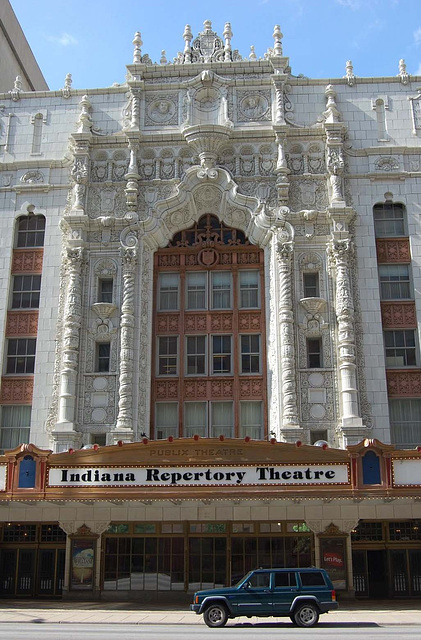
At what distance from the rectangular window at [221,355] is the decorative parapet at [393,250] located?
23.8ft

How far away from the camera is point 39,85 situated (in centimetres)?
5050

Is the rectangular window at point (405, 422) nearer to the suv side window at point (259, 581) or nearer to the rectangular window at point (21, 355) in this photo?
the suv side window at point (259, 581)

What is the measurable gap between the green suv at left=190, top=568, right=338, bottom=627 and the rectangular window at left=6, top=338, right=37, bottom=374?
46.4ft

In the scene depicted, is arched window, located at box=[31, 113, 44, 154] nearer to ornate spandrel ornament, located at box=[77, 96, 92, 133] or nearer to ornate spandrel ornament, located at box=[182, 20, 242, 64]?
ornate spandrel ornament, located at box=[77, 96, 92, 133]

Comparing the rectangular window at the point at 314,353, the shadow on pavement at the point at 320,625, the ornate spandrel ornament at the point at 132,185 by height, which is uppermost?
the ornate spandrel ornament at the point at 132,185

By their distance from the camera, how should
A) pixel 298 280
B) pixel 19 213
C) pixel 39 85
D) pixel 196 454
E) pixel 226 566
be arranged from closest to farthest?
pixel 196 454, pixel 226 566, pixel 298 280, pixel 19 213, pixel 39 85

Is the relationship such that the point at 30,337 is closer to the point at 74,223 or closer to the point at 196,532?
the point at 74,223

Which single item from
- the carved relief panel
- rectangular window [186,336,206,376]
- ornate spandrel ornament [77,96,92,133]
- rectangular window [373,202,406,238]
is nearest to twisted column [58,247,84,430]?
rectangular window [186,336,206,376]

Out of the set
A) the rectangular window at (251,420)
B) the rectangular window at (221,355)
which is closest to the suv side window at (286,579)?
the rectangular window at (251,420)

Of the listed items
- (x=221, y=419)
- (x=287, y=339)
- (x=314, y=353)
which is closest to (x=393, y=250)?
(x=314, y=353)

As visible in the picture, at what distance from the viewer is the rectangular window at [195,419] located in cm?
2975

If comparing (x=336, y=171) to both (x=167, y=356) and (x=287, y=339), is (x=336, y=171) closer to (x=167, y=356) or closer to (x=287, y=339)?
(x=287, y=339)

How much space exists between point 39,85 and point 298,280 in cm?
2901

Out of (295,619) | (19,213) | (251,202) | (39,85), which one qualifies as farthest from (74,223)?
(39,85)
